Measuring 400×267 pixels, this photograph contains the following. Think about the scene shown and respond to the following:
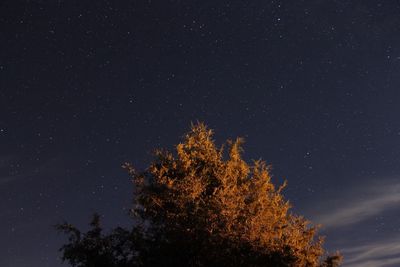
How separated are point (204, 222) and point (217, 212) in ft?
1.86

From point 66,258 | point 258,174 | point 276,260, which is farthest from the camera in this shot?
point 258,174

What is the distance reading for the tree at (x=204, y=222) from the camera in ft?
59.4

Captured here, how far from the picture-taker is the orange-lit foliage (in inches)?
712

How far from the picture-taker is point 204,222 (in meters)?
18.3

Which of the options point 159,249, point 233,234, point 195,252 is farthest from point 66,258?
point 233,234

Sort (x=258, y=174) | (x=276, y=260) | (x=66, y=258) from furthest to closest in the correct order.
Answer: (x=258, y=174)
(x=66, y=258)
(x=276, y=260)

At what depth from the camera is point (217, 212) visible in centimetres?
1825

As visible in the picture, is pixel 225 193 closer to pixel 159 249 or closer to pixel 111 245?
pixel 159 249

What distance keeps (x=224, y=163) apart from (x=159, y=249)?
13.9 ft

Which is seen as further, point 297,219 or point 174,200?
point 297,219

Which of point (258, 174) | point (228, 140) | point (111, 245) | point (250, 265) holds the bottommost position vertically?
point (250, 265)

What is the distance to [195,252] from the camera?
1839 centimetres

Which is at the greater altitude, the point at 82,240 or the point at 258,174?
the point at 258,174

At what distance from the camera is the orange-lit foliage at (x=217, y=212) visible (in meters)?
18.1
